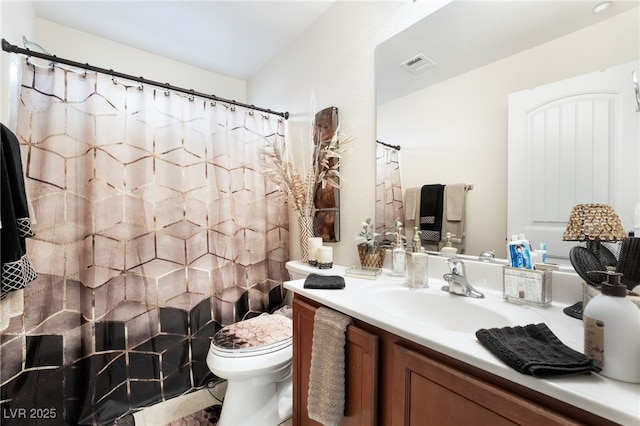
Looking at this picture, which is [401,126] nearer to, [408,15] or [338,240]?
[408,15]

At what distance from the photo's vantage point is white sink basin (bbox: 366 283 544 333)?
79 cm

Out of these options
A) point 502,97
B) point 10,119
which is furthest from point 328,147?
point 10,119

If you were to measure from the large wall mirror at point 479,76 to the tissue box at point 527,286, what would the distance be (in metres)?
0.16

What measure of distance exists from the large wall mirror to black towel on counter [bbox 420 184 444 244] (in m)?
0.05

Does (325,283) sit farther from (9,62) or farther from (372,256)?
(9,62)

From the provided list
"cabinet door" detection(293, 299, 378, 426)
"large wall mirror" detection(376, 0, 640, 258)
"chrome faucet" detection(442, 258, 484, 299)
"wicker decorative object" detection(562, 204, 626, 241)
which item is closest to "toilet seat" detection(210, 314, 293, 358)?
"cabinet door" detection(293, 299, 378, 426)

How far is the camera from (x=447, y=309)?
37.2 inches

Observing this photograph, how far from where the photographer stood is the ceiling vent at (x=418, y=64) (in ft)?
3.97

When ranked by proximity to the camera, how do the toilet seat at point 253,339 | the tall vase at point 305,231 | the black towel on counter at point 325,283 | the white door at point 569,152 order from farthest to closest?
1. the tall vase at point 305,231
2. the toilet seat at point 253,339
3. the black towel on counter at point 325,283
4. the white door at point 569,152

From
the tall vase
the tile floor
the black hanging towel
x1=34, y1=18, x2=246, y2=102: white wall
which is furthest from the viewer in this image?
x1=34, y1=18, x2=246, y2=102: white wall

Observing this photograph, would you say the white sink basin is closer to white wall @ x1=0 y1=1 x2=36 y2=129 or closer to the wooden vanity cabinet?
the wooden vanity cabinet

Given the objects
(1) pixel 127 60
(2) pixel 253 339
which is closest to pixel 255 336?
(2) pixel 253 339

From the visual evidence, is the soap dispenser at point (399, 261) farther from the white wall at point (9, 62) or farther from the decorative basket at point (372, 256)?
the white wall at point (9, 62)

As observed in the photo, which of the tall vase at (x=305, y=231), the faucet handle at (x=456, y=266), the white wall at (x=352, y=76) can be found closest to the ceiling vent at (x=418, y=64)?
the white wall at (x=352, y=76)
